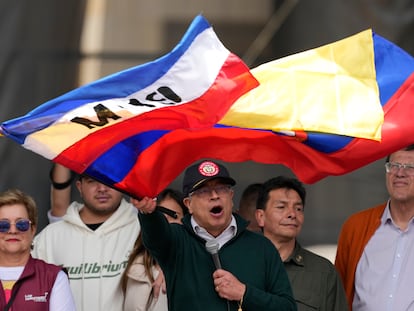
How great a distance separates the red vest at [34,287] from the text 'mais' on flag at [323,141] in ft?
2.61

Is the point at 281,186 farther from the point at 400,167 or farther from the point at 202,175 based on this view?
the point at 202,175

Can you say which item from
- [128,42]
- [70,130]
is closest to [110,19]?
[128,42]

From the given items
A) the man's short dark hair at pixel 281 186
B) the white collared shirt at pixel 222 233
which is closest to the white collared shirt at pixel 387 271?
the man's short dark hair at pixel 281 186

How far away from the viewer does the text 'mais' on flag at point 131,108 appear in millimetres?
5250

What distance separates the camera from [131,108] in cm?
532

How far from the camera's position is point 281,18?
343 inches

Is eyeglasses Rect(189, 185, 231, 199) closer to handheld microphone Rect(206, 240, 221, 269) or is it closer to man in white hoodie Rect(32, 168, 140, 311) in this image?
handheld microphone Rect(206, 240, 221, 269)

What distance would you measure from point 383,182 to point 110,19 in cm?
215

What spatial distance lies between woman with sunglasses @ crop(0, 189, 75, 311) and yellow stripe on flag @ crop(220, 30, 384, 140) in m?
1.06

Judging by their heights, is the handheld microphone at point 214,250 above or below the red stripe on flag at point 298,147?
below

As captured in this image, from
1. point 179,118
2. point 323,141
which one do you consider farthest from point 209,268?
point 323,141

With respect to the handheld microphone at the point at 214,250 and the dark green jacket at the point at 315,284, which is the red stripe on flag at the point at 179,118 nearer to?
the handheld microphone at the point at 214,250

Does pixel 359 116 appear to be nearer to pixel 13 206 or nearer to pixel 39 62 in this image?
pixel 13 206

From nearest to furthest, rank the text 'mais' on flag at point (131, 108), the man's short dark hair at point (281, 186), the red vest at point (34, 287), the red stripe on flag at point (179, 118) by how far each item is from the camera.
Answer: the text 'mais' on flag at point (131, 108) → the red stripe on flag at point (179, 118) → the red vest at point (34, 287) → the man's short dark hair at point (281, 186)
